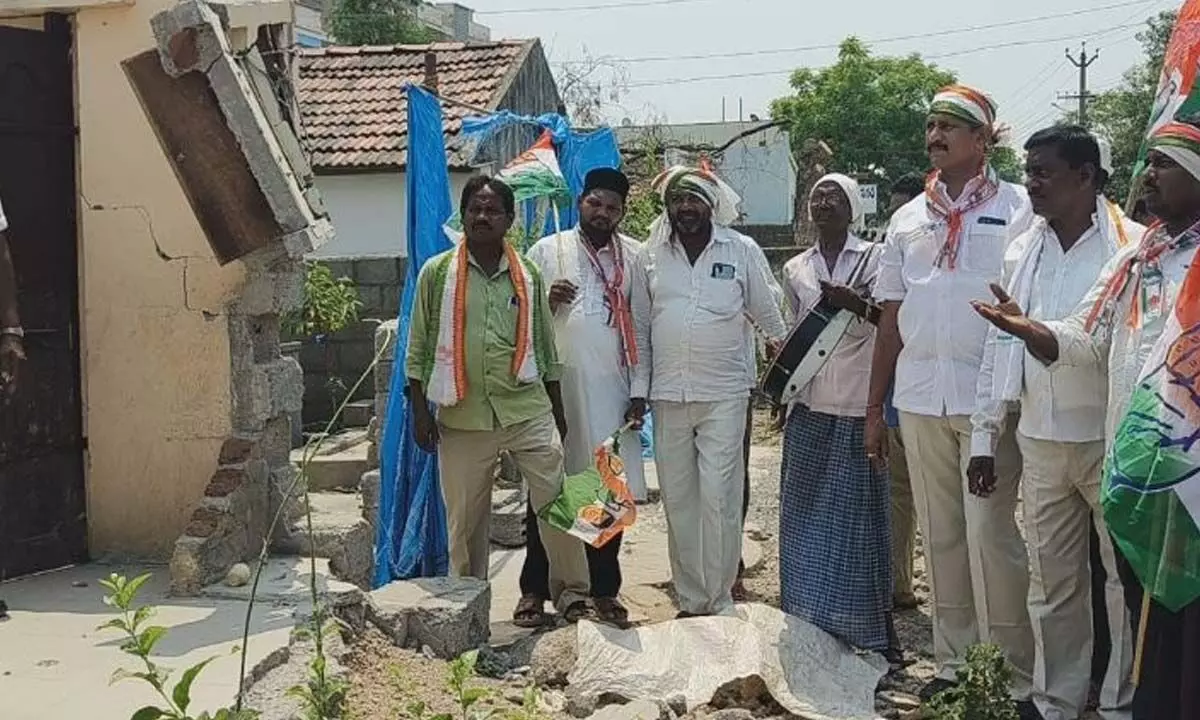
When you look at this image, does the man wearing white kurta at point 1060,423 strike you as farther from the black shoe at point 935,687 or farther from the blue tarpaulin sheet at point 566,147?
the blue tarpaulin sheet at point 566,147

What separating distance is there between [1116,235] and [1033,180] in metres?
0.30

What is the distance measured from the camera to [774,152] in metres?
35.9

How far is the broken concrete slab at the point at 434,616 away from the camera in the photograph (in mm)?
5102

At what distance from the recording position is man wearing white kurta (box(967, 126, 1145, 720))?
13.8 ft

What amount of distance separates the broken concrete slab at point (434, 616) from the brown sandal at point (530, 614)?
1.38 feet

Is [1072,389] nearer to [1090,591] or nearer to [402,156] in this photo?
[1090,591]

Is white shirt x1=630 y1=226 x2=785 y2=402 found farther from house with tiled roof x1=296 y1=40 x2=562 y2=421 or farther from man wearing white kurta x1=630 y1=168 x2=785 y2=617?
house with tiled roof x1=296 y1=40 x2=562 y2=421

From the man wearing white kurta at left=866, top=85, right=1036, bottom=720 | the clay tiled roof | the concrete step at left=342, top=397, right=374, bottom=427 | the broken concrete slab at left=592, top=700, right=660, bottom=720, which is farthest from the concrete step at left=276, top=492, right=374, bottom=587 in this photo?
the clay tiled roof

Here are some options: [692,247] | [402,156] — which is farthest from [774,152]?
[692,247]

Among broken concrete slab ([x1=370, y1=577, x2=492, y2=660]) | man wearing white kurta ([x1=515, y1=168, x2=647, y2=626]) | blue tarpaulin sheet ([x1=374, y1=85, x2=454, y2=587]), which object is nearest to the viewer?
broken concrete slab ([x1=370, y1=577, x2=492, y2=660])

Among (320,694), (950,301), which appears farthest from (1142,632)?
(320,694)

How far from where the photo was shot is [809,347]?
538 centimetres

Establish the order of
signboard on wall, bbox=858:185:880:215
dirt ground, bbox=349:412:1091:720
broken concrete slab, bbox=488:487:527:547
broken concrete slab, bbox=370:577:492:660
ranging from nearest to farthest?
dirt ground, bbox=349:412:1091:720, broken concrete slab, bbox=370:577:492:660, signboard on wall, bbox=858:185:880:215, broken concrete slab, bbox=488:487:527:547

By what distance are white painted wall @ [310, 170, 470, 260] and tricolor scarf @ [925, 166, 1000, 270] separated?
11538mm
